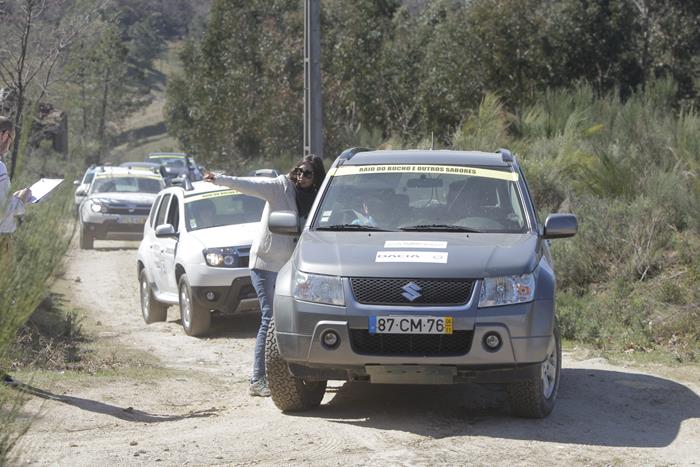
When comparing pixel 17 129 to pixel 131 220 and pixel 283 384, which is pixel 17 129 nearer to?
pixel 283 384

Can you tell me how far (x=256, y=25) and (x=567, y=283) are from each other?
86.4 feet

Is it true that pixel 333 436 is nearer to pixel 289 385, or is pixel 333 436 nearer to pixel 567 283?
pixel 289 385

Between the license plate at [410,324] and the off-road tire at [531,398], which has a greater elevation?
the license plate at [410,324]

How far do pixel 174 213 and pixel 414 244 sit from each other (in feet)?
23.2

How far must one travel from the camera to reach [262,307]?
900 centimetres

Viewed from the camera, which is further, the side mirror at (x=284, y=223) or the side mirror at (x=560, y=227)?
the side mirror at (x=284, y=223)

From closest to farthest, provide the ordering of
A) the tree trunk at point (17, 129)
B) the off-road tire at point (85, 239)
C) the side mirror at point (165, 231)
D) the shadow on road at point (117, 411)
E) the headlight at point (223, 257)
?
the tree trunk at point (17, 129) → the shadow on road at point (117, 411) → the headlight at point (223, 257) → the side mirror at point (165, 231) → the off-road tire at point (85, 239)

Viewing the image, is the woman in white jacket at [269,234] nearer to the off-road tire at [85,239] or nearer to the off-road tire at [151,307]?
the off-road tire at [151,307]

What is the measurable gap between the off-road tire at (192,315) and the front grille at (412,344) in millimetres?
5445

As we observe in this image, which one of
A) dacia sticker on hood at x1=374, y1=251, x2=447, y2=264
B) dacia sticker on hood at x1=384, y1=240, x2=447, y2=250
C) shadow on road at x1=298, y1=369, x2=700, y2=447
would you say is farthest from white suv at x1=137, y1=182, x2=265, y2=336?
dacia sticker on hood at x1=374, y1=251, x2=447, y2=264

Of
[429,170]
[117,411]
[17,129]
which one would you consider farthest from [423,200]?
[17,129]

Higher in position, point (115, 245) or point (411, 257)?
point (411, 257)

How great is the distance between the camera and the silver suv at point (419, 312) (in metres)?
7.36

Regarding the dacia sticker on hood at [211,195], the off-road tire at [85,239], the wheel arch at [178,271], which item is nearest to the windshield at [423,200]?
the wheel arch at [178,271]
